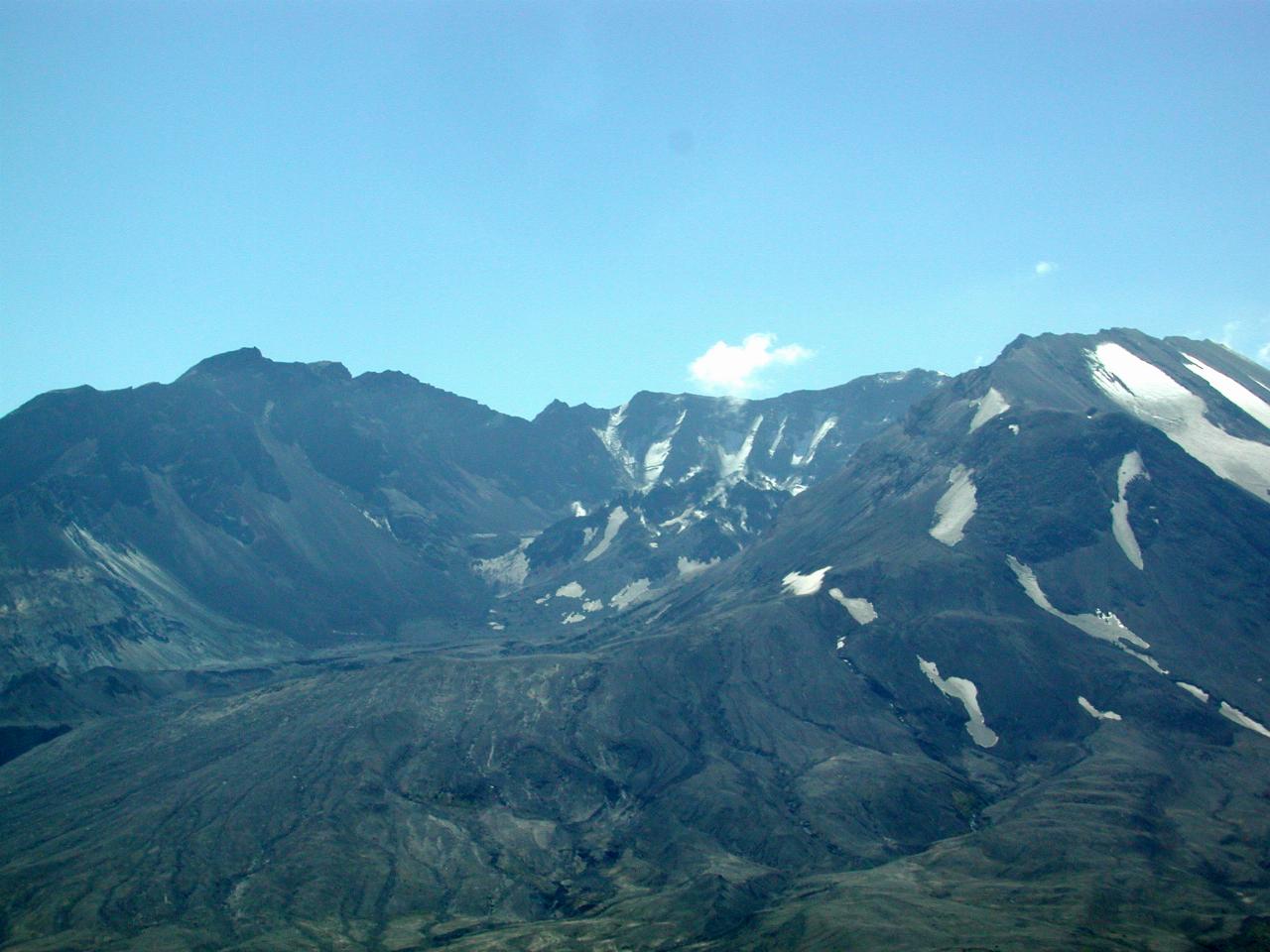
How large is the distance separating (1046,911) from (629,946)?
59383mm

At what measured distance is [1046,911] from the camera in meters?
182

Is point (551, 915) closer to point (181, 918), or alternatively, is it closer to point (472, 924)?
point (472, 924)

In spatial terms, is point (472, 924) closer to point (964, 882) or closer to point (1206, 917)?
point (964, 882)

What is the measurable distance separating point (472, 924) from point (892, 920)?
61.8 m

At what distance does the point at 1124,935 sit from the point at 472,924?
92.2 m

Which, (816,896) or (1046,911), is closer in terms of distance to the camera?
(1046,911)

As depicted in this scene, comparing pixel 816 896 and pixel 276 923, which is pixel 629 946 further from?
pixel 276 923

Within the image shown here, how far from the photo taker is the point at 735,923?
188500mm

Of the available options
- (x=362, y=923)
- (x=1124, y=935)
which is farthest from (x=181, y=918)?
(x=1124, y=935)

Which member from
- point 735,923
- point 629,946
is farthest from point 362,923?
point 735,923

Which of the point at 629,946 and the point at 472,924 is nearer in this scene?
the point at 629,946

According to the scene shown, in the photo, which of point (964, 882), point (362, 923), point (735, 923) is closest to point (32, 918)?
point (362, 923)

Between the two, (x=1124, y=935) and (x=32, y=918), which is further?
(x=32, y=918)

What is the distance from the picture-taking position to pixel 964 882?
650ft
